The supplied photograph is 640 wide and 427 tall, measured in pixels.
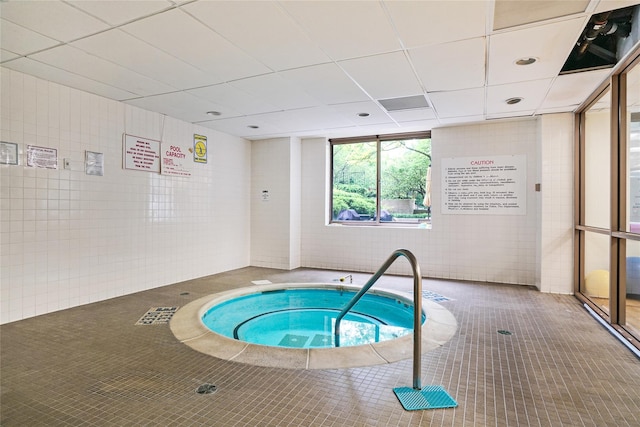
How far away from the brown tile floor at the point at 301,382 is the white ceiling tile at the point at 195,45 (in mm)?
2573

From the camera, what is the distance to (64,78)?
3.71m

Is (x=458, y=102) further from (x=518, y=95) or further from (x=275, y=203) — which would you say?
(x=275, y=203)

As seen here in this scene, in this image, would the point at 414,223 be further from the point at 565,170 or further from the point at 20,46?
the point at 20,46

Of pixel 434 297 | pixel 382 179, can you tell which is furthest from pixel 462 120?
pixel 434 297

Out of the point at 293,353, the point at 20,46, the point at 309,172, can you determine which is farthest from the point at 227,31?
the point at 309,172

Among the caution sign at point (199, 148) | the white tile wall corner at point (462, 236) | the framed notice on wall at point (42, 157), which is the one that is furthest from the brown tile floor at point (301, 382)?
the caution sign at point (199, 148)

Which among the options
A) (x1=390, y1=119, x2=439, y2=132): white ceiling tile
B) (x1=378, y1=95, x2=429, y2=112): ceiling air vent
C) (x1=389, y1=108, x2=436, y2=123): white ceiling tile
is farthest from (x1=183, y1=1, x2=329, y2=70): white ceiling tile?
(x1=390, y1=119, x2=439, y2=132): white ceiling tile

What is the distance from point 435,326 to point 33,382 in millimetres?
3220

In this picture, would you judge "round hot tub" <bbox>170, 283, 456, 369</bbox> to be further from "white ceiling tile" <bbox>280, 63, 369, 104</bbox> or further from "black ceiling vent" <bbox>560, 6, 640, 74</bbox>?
"black ceiling vent" <bbox>560, 6, 640, 74</bbox>

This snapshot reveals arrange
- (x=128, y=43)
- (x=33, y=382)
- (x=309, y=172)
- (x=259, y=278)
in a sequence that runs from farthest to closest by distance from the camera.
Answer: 1. (x=309, y=172)
2. (x=259, y=278)
3. (x=128, y=43)
4. (x=33, y=382)

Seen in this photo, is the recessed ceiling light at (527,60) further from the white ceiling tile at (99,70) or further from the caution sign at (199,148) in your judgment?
the caution sign at (199,148)

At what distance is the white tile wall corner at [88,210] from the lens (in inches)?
139

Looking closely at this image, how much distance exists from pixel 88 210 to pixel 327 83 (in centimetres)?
327

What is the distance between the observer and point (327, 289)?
204 inches
